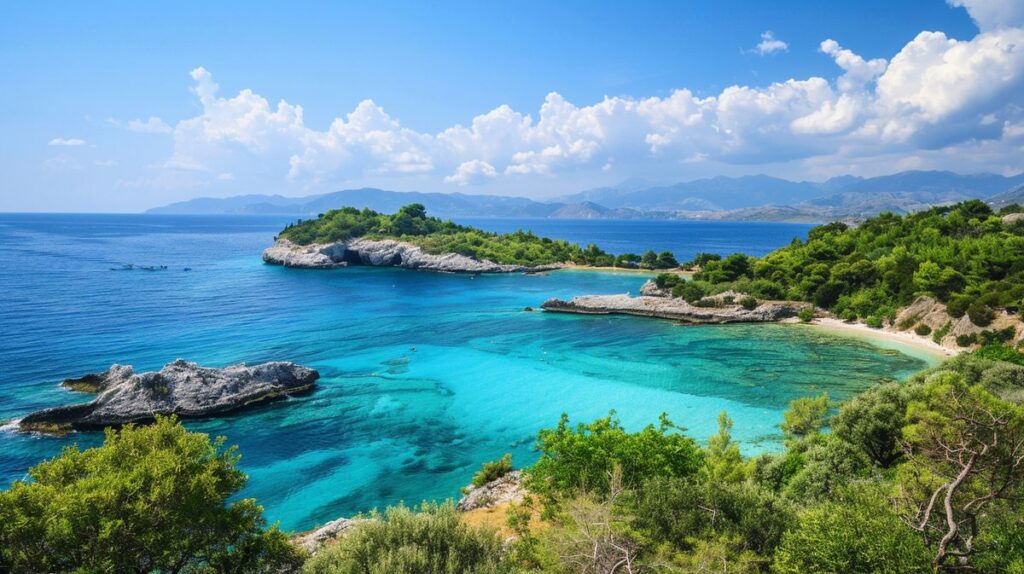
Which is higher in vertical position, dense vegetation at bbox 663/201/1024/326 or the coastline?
dense vegetation at bbox 663/201/1024/326

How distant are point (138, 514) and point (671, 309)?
174 feet

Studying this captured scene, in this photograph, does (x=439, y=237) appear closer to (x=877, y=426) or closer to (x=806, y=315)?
(x=806, y=315)

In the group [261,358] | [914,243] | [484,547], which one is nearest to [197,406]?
[261,358]

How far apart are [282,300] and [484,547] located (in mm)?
59239

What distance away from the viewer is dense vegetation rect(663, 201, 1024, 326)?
44.8 m

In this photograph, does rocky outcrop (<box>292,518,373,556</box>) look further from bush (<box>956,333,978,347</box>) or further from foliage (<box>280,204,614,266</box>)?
foliage (<box>280,204,614,266</box>)

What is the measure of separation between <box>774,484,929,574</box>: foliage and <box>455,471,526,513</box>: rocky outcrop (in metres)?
11.2

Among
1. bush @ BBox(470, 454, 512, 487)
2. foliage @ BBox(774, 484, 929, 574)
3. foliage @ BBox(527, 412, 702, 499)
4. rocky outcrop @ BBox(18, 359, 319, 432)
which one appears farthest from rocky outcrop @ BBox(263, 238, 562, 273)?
foliage @ BBox(774, 484, 929, 574)

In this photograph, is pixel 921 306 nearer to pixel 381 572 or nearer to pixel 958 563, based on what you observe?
pixel 958 563

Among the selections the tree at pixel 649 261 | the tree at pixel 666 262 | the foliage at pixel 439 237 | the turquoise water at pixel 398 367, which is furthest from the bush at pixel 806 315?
the foliage at pixel 439 237

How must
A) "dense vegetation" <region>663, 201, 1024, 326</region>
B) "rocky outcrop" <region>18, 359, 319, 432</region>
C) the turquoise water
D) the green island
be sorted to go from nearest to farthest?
the green island
the turquoise water
"rocky outcrop" <region>18, 359, 319, 432</region>
"dense vegetation" <region>663, 201, 1024, 326</region>

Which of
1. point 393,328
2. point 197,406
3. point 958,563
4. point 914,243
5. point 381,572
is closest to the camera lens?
point 958,563

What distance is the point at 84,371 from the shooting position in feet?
114

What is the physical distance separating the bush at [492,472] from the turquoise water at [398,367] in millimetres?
1420
